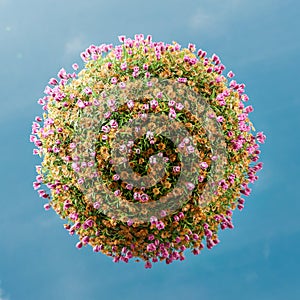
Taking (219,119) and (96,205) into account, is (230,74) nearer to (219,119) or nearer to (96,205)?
(219,119)

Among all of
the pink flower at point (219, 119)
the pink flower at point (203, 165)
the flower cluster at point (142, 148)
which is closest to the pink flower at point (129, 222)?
the flower cluster at point (142, 148)

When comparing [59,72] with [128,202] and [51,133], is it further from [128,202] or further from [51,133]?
[128,202]

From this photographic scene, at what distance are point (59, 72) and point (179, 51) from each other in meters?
1.88

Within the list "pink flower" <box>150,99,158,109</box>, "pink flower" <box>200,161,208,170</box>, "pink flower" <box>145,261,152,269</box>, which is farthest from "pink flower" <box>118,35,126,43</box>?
"pink flower" <box>145,261,152,269</box>

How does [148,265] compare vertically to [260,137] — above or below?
below

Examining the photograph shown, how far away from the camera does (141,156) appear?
19.6 feet

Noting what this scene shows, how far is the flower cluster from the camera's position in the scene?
607cm

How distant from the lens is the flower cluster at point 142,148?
6.07 meters

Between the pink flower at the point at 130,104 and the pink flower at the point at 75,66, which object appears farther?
the pink flower at the point at 75,66

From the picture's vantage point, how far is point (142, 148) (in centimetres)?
599

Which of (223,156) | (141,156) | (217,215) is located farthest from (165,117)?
(217,215)

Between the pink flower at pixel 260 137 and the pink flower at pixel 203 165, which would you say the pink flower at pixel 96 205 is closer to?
the pink flower at pixel 203 165

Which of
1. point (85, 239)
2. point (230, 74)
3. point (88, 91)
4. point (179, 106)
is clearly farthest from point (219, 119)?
point (85, 239)

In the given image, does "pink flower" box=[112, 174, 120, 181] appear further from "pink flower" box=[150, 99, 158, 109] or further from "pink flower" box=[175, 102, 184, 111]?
"pink flower" box=[175, 102, 184, 111]
